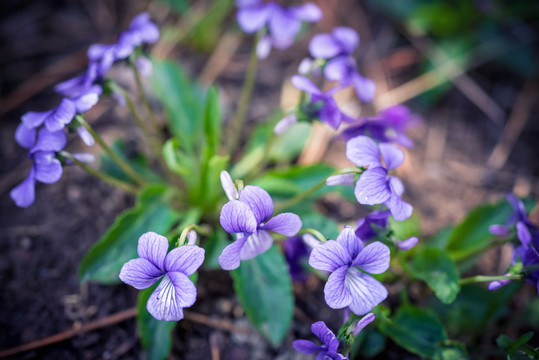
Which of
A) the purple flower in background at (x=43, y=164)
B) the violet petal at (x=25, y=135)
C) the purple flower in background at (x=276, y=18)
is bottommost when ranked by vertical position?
the purple flower in background at (x=276, y=18)

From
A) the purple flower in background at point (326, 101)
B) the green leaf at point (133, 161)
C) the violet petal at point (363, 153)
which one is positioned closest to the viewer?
the violet petal at point (363, 153)

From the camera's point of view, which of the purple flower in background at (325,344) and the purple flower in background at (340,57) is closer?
the purple flower in background at (325,344)

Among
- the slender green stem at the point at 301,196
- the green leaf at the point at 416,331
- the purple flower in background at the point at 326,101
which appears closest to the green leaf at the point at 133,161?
the slender green stem at the point at 301,196

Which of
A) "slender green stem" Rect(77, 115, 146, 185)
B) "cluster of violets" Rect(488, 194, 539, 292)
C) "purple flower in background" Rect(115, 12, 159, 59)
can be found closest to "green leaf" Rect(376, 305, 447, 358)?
"cluster of violets" Rect(488, 194, 539, 292)

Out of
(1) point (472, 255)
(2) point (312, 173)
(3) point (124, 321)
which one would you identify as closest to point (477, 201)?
(1) point (472, 255)

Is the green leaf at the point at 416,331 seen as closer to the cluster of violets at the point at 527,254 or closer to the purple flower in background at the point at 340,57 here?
the cluster of violets at the point at 527,254

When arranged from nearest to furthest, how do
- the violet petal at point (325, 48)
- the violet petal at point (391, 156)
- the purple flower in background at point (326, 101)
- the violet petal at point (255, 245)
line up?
the violet petal at point (255, 245) < the violet petal at point (391, 156) < the purple flower in background at point (326, 101) < the violet petal at point (325, 48)

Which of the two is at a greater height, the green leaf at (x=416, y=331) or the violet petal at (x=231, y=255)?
the violet petal at (x=231, y=255)

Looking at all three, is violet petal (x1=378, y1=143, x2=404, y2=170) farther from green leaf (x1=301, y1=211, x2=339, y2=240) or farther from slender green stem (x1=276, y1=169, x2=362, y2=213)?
green leaf (x1=301, y1=211, x2=339, y2=240)
